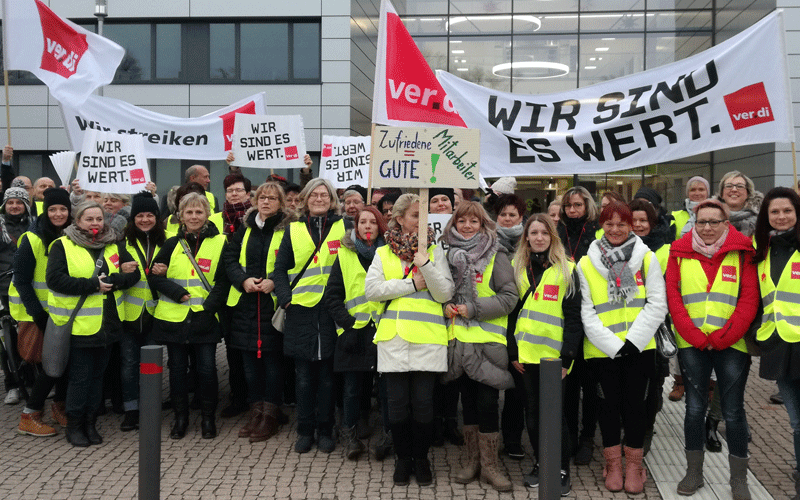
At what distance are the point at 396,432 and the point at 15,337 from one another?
13.7 ft

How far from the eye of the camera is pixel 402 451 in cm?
521

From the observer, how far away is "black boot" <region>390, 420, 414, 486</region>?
5.18m

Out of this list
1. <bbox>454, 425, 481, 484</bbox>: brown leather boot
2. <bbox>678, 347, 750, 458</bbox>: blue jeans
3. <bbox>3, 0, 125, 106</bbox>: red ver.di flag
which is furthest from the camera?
<bbox>3, 0, 125, 106</bbox>: red ver.di flag

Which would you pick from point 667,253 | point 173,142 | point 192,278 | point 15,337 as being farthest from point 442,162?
point 173,142

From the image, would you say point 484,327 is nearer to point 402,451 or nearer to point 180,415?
point 402,451

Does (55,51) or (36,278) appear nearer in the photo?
(36,278)

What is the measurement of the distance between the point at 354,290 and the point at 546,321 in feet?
5.02

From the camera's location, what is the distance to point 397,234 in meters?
5.25

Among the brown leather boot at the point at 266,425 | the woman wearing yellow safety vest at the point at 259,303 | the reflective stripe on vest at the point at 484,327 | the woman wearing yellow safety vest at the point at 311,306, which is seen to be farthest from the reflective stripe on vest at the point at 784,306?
the brown leather boot at the point at 266,425

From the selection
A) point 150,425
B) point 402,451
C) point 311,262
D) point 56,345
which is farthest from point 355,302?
point 56,345

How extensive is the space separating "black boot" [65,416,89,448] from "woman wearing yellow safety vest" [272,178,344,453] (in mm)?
1806

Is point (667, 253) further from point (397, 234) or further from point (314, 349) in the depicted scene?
point (314, 349)

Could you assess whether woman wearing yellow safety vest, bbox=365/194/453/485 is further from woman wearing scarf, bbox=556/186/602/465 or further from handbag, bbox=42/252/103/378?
handbag, bbox=42/252/103/378

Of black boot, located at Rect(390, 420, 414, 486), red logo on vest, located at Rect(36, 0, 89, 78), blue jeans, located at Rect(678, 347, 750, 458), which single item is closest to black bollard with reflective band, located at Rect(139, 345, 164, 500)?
black boot, located at Rect(390, 420, 414, 486)
